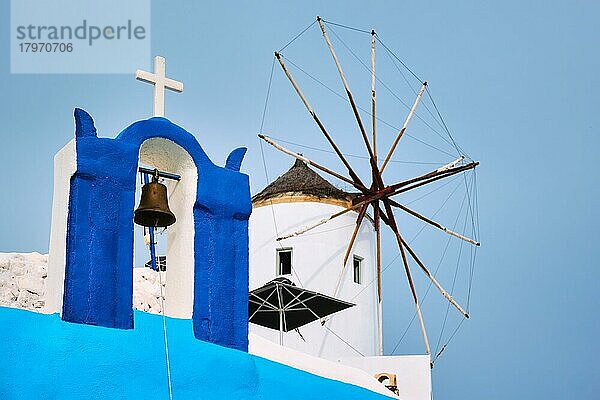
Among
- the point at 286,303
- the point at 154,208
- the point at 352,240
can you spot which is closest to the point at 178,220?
the point at 154,208

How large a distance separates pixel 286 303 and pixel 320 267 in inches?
110

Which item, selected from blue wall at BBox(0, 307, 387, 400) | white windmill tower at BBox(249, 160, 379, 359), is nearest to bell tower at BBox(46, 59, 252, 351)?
blue wall at BBox(0, 307, 387, 400)

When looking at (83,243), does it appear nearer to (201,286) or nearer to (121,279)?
(121,279)

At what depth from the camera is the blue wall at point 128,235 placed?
6145mm

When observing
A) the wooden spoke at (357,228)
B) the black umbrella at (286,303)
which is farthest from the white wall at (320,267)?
the black umbrella at (286,303)

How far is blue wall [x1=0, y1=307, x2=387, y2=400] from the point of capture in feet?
18.7

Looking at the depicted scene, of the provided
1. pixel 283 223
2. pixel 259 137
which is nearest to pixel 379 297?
pixel 283 223

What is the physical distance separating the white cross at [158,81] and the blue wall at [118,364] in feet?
5.22

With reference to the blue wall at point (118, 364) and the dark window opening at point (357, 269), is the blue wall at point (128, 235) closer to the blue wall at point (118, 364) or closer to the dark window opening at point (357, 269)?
the blue wall at point (118, 364)

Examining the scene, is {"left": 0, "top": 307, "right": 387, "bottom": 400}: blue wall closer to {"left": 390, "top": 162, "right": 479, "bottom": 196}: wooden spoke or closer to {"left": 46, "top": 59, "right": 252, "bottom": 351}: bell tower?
{"left": 46, "top": 59, "right": 252, "bottom": 351}: bell tower

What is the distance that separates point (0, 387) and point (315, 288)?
10719 mm

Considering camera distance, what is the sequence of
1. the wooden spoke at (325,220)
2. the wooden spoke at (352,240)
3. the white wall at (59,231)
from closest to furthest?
the white wall at (59,231)
the wooden spoke at (352,240)
the wooden spoke at (325,220)

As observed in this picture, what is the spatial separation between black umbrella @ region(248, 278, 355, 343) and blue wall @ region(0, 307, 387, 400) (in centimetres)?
638

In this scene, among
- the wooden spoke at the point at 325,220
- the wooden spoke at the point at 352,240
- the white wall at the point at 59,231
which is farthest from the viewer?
the wooden spoke at the point at 325,220
